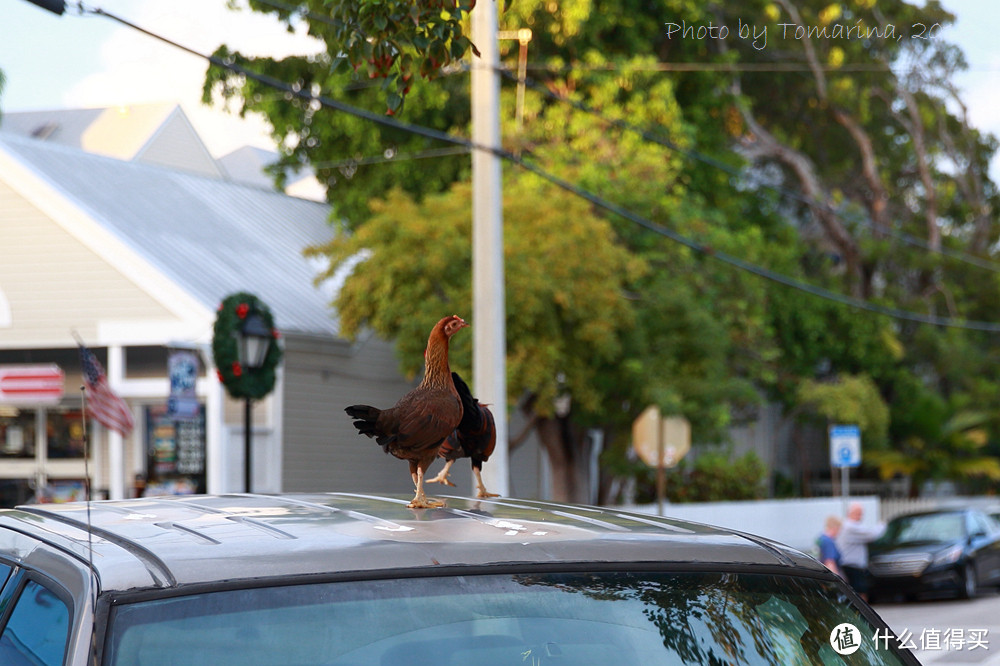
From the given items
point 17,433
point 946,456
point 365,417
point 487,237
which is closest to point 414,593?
point 365,417

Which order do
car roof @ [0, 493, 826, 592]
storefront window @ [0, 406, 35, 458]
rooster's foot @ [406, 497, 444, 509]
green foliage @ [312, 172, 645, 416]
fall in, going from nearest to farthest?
car roof @ [0, 493, 826, 592] < rooster's foot @ [406, 497, 444, 509] < green foliage @ [312, 172, 645, 416] < storefront window @ [0, 406, 35, 458]

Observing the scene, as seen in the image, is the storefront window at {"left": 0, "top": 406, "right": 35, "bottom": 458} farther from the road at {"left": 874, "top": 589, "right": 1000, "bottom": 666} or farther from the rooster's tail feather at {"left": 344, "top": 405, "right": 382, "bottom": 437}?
the rooster's tail feather at {"left": 344, "top": 405, "right": 382, "bottom": 437}

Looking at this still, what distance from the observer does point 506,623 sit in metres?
2.37

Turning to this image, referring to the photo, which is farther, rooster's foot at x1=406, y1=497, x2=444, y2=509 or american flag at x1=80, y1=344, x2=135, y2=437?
american flag at x1=80, y1=344, x2=135, y2=437

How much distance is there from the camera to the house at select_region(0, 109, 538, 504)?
20953 mm

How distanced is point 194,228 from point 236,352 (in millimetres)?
8132

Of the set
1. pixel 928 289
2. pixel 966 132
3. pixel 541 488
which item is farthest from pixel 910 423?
pixel 541 488

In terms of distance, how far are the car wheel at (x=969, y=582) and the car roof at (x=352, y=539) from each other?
19893 millimetres

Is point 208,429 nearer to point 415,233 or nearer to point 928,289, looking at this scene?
point 415,233

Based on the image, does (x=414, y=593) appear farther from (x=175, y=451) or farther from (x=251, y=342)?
(x=175, y=451)

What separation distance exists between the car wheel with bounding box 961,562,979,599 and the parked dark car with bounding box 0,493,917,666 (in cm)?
1992

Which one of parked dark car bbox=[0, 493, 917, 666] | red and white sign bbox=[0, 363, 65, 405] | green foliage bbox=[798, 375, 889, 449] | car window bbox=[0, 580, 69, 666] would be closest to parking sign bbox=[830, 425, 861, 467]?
green foliage bbox=[798, 375, 889, 449]

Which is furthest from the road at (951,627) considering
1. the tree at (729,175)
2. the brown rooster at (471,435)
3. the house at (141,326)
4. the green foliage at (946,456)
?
the green foliage at (946,456)

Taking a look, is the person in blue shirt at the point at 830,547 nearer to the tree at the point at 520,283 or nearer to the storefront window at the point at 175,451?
the tree at the point at 520,283
